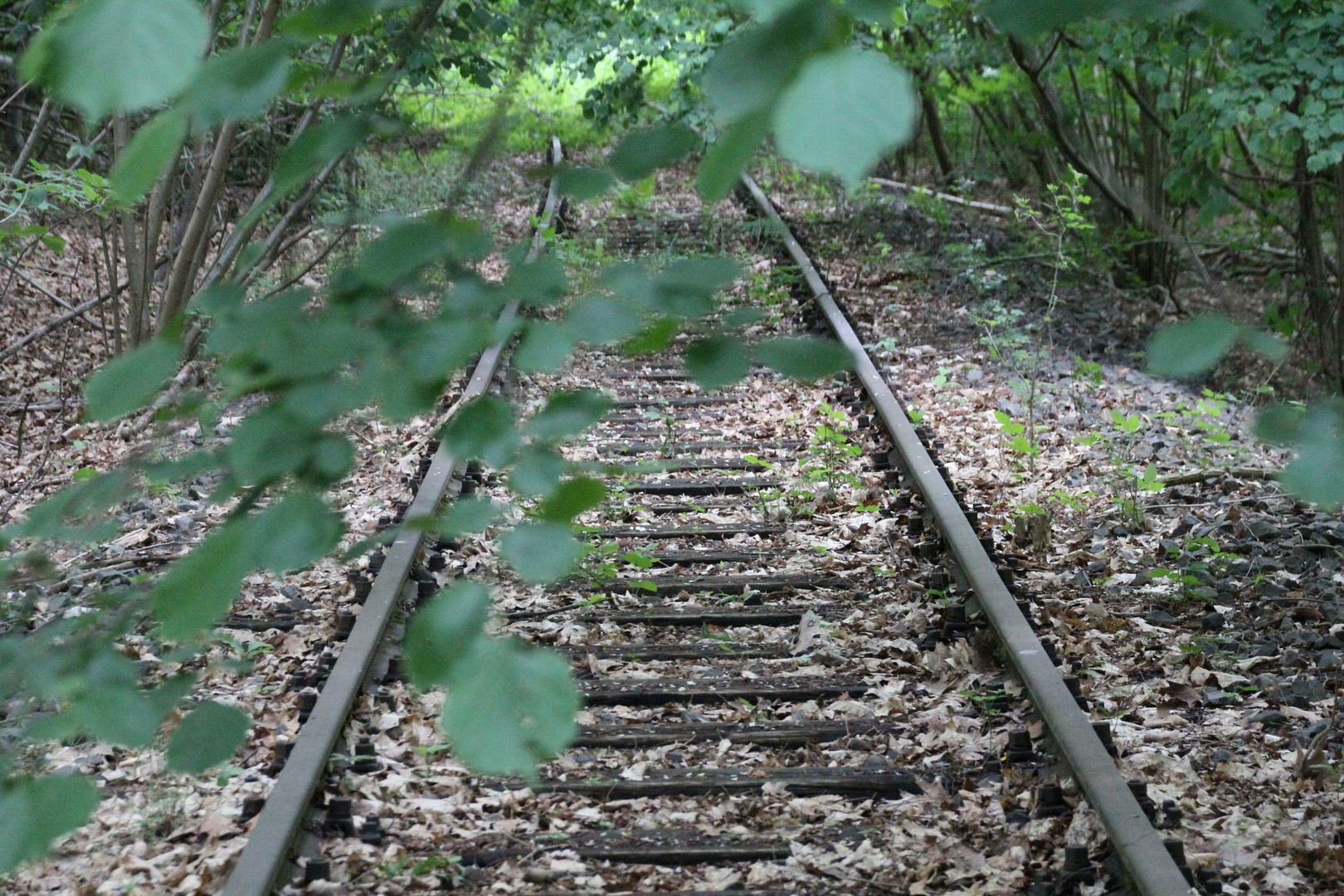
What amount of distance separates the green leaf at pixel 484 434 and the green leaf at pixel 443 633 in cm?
21

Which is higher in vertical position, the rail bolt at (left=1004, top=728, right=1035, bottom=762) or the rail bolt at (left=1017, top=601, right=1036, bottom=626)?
the rail bolt at (left=1017, top=601, right=1036, bottom=626)

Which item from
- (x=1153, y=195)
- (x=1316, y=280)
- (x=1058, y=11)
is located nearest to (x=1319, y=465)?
(x=1058, y=11)

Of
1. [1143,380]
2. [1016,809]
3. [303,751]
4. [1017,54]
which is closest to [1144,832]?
[1016,809]

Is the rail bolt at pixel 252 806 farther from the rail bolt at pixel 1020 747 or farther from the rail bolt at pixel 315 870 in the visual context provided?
the rail bolt at pixel 1020 747

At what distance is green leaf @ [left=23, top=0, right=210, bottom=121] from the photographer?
889 mm

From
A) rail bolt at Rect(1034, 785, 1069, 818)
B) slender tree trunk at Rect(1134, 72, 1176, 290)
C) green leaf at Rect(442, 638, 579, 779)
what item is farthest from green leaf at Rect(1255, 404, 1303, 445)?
slender tree trunk at Rect(1134, 72, 1176, 290)

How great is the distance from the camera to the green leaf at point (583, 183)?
152cm

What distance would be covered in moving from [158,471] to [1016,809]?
109 inches

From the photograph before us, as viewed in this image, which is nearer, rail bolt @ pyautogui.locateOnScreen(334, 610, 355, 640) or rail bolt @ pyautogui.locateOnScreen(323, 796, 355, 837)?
rail bolt @ pyautogui.locateOnScreen(323, 796, 355, 837)

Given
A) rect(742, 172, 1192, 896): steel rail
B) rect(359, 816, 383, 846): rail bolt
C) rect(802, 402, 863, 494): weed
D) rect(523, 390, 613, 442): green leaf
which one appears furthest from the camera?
rect(802, 402, 863, 494): weed

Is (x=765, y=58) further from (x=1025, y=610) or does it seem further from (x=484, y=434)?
(x=1025, y=610)

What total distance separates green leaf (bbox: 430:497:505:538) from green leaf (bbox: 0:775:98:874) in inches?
18.1

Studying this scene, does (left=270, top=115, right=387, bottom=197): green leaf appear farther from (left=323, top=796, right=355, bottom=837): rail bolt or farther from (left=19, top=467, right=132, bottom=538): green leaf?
(left=323, top=796, right=355, bottom=837): rail bolt

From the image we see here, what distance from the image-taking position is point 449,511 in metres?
1.37
